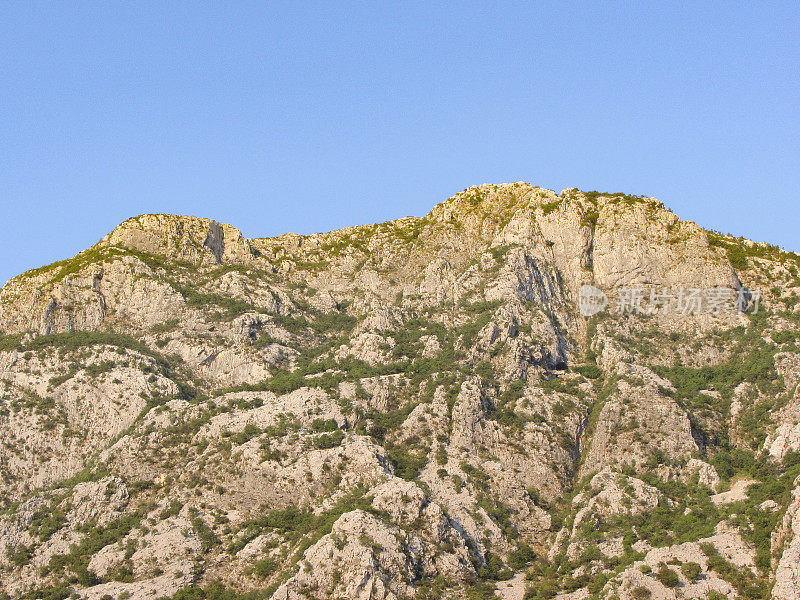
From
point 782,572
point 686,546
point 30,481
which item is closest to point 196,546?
point 30,481

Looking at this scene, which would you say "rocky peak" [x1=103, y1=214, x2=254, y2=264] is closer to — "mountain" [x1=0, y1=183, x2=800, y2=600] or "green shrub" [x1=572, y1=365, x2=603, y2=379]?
"mountain" [x1=0, y1=183, x2=800, y2=600]

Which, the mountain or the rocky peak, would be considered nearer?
the mountain

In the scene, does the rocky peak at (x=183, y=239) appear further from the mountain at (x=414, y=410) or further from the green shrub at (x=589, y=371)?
the green shrub at (x=589, y=371)

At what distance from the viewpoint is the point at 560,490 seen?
10219 cm

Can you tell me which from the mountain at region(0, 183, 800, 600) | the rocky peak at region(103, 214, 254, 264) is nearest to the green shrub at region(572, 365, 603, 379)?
the mountain at region(0, 183, 800, 600)

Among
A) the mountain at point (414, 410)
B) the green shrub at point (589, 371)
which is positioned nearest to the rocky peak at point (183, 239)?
the mountain at point (414, 410)

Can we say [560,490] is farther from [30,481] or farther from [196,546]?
[30,481]

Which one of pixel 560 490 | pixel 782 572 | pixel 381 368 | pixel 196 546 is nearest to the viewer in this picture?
pixel 782 572

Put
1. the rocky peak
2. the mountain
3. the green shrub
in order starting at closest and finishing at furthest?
the mountain, the green shrub, the rocky peak

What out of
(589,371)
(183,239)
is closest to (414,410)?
(589,371)

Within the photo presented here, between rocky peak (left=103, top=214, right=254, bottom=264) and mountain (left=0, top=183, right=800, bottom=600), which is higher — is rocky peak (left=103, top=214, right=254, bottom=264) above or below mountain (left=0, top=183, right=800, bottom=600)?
above

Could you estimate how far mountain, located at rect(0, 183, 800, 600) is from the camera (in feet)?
295

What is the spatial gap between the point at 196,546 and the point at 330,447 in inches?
656

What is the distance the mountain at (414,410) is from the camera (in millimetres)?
89812
